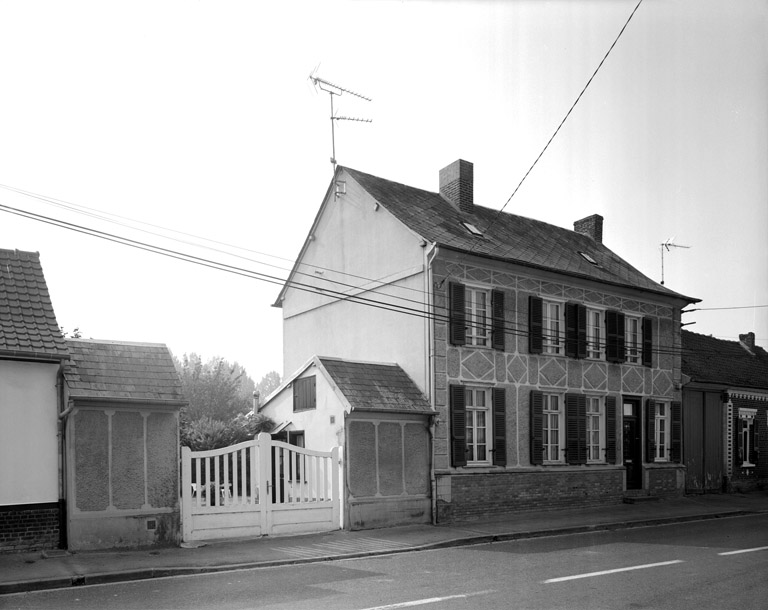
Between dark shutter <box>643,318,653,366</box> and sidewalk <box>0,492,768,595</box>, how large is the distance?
469cm

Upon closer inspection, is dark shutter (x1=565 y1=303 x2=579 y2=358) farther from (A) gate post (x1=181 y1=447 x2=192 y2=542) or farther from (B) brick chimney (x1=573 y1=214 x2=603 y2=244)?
(A) gate post (x1=181 y1=447 x2=192 y2=542)

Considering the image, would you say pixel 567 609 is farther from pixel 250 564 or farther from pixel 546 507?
pixel 546 507

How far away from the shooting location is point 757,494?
2656cm

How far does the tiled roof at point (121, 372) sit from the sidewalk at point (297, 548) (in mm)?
2563

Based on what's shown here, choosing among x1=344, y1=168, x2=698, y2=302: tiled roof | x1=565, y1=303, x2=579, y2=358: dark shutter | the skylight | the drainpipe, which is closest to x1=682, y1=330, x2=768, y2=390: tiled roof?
x1=344, y1=168, x2=698, y2=302: tiled roof

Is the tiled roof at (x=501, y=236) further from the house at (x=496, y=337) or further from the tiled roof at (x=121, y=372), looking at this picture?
the tiled roof at (x=121, y=372)

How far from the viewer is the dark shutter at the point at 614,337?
22.8 meters

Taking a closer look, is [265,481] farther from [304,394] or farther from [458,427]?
[458,427]

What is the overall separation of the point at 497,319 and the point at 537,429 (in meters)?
3.11

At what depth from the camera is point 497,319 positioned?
784 inches

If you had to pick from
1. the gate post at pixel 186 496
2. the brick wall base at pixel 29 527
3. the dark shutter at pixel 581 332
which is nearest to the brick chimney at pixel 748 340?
the dark shutter at pixel 581 332

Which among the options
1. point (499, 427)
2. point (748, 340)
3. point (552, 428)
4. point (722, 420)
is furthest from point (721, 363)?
point (499, 427)

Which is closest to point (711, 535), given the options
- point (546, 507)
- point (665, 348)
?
point (546, 507)

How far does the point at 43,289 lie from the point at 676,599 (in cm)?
1118
